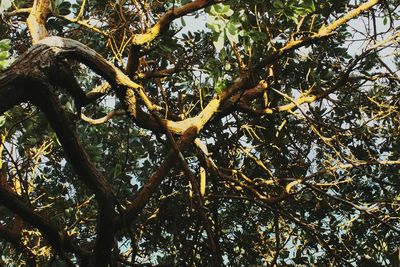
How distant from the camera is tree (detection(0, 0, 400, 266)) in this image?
9.38 feet

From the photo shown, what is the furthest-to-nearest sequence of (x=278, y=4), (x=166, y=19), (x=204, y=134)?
(x=204, y=134) < (x=278, y=4) < (x=166, y=19)

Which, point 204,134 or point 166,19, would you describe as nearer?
point 166,19

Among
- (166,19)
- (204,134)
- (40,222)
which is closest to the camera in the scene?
(40,222)

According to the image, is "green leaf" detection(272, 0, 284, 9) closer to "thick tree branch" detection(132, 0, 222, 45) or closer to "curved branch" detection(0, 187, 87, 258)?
"thick tree branch" detection(132, 0, 222, 45)

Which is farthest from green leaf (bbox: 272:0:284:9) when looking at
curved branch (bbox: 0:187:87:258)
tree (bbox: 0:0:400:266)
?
curved branch (bbox: 0:187:87:258)

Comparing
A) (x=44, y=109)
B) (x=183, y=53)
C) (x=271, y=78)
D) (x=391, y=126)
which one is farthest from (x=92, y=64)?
(x=391, y=126)

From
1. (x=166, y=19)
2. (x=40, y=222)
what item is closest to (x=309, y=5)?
(x=166, y=19)

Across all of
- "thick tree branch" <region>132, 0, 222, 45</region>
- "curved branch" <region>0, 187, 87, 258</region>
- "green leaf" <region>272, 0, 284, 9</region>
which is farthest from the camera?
"green leaf" <region>272, 0, 284, 9</region>

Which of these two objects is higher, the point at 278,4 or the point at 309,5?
the point at 278,4

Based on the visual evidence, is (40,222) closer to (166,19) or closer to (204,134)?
(166,19)

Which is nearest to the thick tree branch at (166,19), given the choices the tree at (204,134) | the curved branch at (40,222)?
the tree at (204,134)

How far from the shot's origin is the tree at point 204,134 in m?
2.86

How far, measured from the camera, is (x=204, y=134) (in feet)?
15.9

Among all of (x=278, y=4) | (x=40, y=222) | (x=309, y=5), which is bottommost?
(x=40, y=222)
